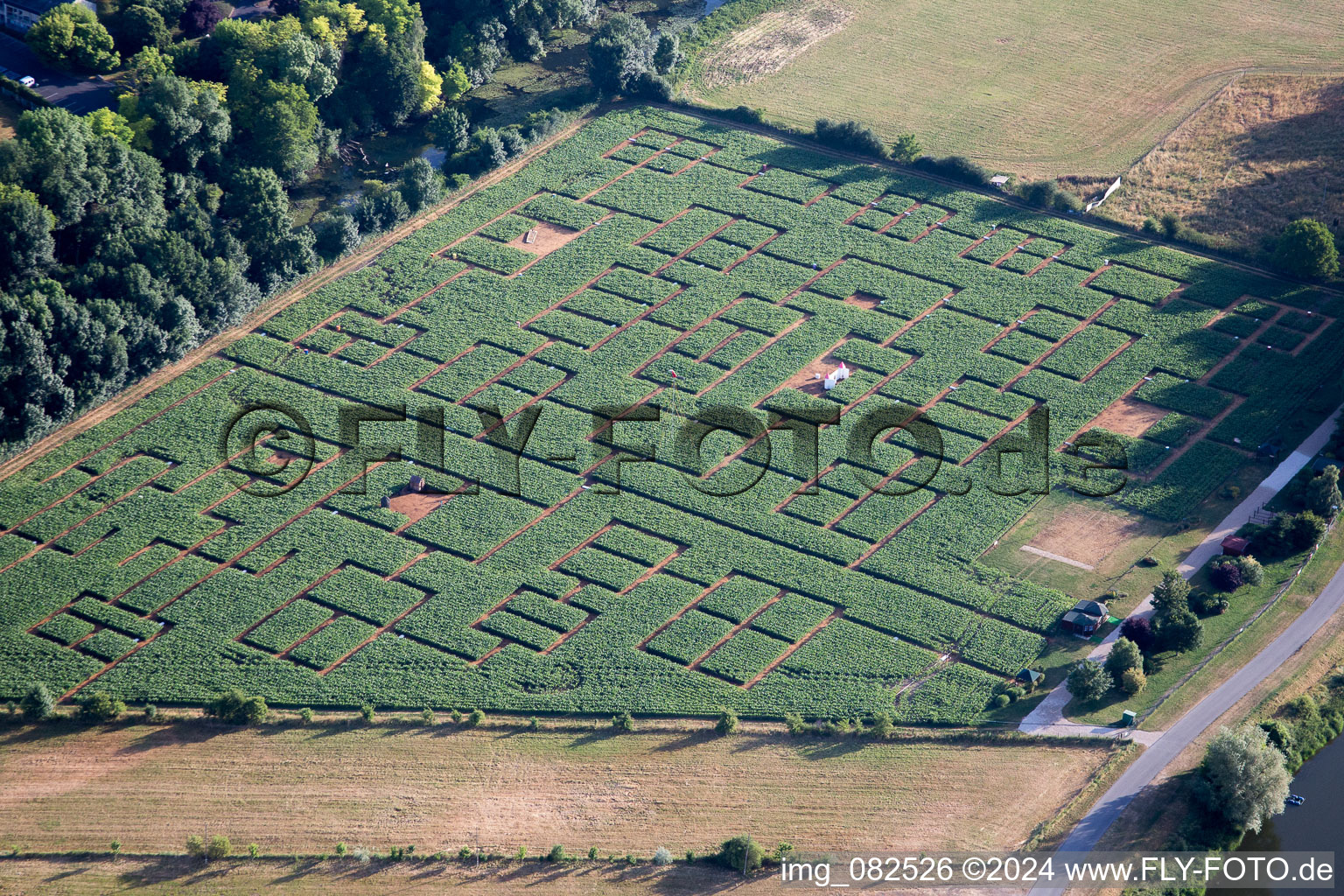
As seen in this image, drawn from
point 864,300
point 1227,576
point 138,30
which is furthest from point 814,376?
point 138,30

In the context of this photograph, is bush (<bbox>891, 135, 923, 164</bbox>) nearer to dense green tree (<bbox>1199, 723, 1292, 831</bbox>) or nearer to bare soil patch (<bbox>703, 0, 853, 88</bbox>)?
bare soil patch (<bbox>703, 0, 853, 88</bbox>)

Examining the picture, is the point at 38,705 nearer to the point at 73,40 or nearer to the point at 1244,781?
the point at 1244,781

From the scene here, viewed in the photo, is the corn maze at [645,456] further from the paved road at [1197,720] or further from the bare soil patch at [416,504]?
the paved road at [1197,720]

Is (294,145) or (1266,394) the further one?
(294,145)

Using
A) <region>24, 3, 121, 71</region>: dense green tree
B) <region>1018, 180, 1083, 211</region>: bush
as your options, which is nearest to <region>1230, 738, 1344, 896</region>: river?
<region>1018, 180, 1083, 211</region>: bush

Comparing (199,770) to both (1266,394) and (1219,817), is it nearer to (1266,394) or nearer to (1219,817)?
(1219,817)

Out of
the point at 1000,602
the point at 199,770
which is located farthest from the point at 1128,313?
the point at 199,770
